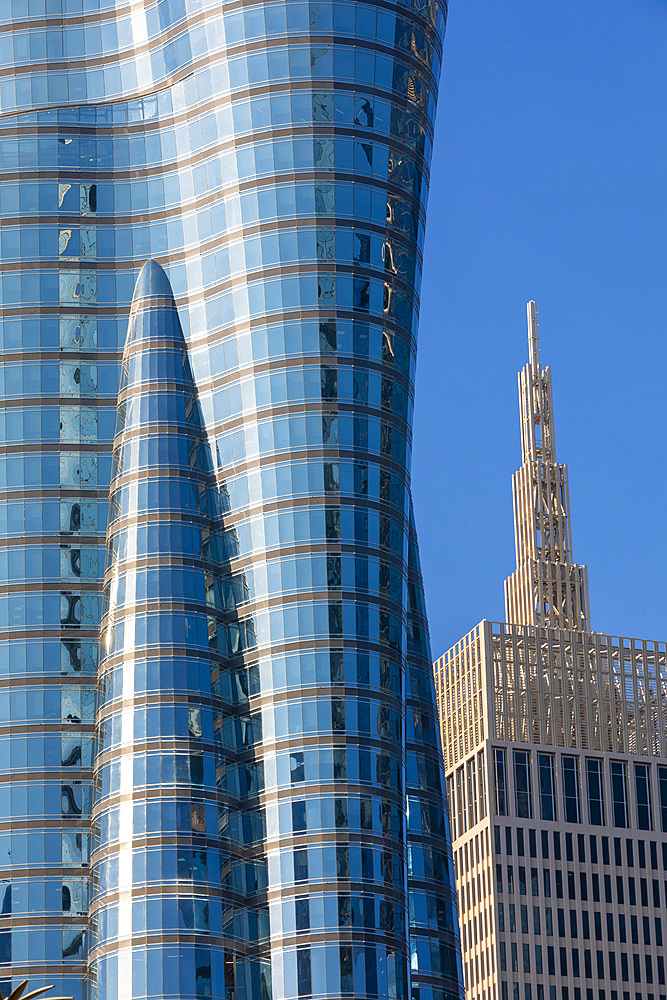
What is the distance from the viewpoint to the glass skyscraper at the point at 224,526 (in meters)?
153

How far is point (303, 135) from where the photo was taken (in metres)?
168

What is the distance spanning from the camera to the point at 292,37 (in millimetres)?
169750

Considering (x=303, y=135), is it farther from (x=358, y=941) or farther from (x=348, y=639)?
(x=358, y=941)

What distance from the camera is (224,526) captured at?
545 ft

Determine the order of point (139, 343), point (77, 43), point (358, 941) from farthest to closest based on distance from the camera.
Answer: point (77, 43) → point (139, 343) → point (358, 941)

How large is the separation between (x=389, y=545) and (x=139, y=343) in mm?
28466

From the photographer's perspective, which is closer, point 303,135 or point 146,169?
point 303,135

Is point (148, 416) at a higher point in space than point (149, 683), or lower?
higher

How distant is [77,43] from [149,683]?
6512 cm

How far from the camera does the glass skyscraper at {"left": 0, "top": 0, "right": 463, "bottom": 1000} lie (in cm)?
15300

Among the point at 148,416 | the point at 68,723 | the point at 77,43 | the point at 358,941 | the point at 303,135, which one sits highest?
the point at 77,43

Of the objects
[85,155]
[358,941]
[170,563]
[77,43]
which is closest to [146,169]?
[85,155]

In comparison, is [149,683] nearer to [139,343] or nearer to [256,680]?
[256,680]

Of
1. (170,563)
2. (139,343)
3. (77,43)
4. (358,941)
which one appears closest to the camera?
(358,941)
